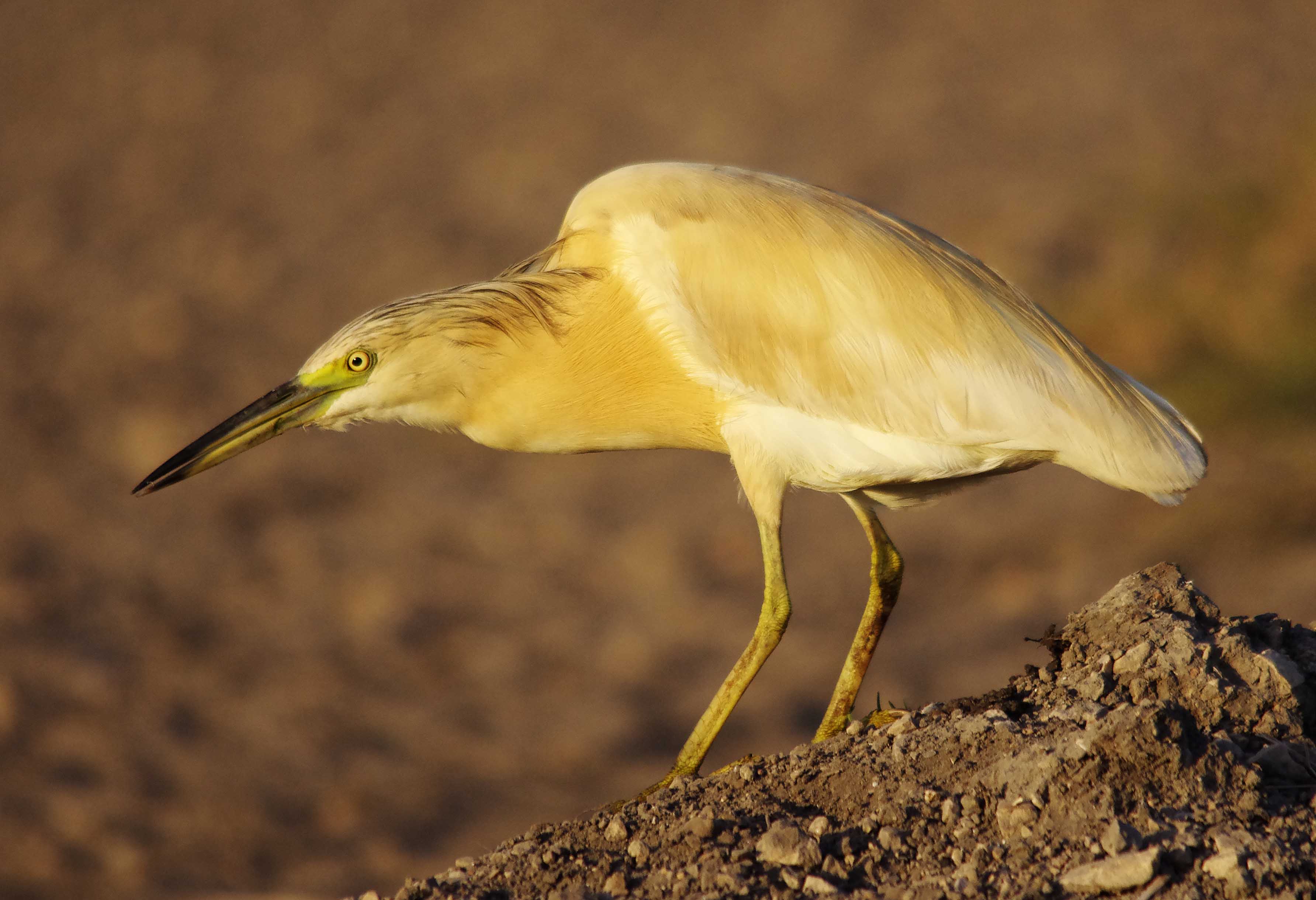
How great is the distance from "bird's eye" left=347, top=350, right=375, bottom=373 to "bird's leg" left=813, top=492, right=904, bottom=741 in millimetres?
1722

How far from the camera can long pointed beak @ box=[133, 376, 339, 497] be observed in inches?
188

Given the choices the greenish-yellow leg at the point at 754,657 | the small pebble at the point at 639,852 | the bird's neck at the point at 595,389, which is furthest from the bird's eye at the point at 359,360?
the small pebble at the point at 639,852

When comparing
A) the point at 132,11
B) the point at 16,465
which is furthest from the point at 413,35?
the point at 16,465

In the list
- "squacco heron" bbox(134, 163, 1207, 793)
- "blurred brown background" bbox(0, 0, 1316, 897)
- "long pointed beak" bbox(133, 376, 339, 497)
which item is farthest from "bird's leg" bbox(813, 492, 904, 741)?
"blurred brown background" bbox(0, 0, 1316, 897)

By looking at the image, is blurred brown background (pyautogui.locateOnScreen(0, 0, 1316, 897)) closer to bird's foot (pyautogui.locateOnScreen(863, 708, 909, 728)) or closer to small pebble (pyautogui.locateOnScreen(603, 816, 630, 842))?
bird's foot (pyautogui.locateOnScreen(863, 708, 909, 728))

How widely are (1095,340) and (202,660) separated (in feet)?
28.2

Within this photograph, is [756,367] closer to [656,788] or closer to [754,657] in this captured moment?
[754,657]

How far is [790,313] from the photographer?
462 cm

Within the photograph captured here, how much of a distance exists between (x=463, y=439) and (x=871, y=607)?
967 cm

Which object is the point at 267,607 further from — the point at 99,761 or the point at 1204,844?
the point at 1204,844

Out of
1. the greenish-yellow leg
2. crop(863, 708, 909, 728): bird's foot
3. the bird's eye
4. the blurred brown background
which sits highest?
the blurred brown background

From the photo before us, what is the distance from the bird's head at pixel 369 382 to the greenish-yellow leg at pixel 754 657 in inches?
47.7

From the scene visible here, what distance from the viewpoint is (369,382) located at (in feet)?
15.6

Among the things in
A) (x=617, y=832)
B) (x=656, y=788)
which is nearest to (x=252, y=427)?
(x=656, y=788)
